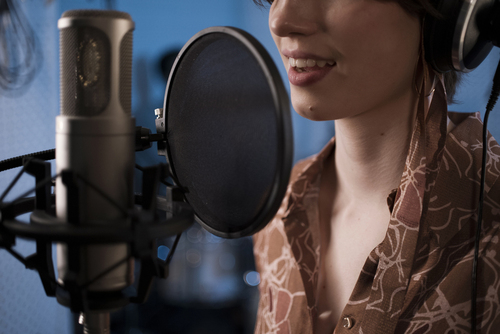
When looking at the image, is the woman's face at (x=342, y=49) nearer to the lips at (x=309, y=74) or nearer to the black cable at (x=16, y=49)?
the lips at (x=309, y=74)

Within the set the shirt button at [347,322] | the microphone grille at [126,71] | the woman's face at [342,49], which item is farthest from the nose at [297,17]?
the shirt button at [347,322]

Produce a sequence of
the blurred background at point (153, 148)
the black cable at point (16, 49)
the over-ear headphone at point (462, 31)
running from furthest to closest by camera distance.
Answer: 1. the blurred background at point (153, 148)
2. the black cable at point (16, 49)
3. the over-ear headphone at point (462, 31)

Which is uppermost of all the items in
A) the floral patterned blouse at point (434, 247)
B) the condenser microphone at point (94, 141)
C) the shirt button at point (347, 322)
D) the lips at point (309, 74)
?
the lips at point (309, 74)

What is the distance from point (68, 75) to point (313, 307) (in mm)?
704

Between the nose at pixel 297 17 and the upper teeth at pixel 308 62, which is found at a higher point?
the nose at pixel 297 17

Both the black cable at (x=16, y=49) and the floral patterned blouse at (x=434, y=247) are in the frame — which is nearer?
the floral patterned blouse at (x=434, y=247)

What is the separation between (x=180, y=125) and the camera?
491 mm

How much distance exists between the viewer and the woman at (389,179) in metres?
0.69

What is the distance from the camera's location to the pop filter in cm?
36

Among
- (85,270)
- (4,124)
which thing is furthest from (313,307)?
(4,124)

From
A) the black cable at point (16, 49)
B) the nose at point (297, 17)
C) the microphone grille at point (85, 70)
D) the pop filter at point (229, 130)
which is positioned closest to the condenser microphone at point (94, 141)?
the microphone grille at point (85, 70)

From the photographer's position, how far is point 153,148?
6.44ft

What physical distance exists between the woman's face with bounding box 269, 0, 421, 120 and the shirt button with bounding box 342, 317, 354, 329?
0.37 meters

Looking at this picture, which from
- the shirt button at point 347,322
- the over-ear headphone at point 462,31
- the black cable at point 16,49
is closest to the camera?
the over-ear headphone at point 462,31
